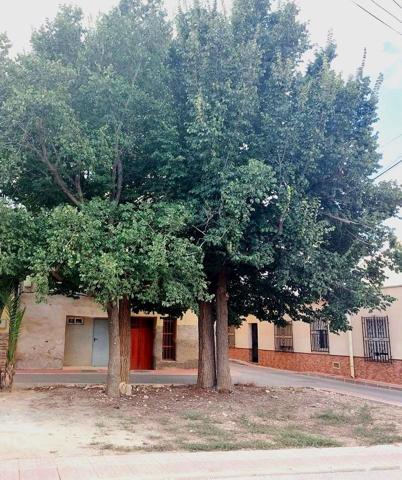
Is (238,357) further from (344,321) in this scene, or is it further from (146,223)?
(146,223)

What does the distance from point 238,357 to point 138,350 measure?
7536 mm

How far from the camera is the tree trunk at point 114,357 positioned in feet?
36.8

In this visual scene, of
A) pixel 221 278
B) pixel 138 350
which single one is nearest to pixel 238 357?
pixel 138 350

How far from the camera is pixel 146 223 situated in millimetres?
9266

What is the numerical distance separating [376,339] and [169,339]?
866cm

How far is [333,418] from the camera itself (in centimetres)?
956

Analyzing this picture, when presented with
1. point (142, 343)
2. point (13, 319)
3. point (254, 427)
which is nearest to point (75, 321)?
point (142, 343)

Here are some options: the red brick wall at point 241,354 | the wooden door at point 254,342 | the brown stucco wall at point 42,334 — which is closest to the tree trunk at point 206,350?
the brown stucco wall at point 42,334

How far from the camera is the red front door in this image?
66.9 feet

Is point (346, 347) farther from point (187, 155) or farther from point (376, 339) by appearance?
point (187, 155)

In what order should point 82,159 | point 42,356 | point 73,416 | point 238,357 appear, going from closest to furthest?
point 73,416
point 82,159
point 42,356
point 238,357

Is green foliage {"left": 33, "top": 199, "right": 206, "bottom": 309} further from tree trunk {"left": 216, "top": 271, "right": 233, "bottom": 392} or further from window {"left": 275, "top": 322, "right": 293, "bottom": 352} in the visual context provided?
window {"left": 275, "top": 322, "right": 293, "bottom": 352}

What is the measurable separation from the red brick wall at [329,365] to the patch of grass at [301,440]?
9.17 metres

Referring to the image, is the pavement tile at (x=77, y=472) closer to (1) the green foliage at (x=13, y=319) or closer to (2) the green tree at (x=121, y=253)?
(2) the green tree at (x=121, y=253)
